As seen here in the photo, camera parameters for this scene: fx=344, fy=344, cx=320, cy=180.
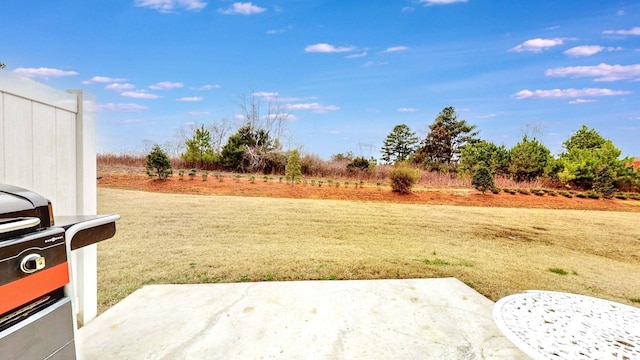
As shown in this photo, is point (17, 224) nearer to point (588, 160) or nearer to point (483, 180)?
point (483, 180)

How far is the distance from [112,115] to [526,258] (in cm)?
513

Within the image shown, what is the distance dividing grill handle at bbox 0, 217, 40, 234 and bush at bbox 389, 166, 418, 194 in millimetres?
5164

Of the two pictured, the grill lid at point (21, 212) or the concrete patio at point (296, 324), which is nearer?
the grill lid at point (21, 212)

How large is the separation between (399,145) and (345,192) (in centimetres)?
134

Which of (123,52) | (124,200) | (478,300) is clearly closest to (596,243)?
(478,300)

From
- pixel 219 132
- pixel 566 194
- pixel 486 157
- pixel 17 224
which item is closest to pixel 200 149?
pixel 219 132

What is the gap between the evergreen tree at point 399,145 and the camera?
5891 millimetres

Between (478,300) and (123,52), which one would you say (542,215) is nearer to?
(478,300)

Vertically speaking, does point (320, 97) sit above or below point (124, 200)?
above

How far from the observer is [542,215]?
5.12 m

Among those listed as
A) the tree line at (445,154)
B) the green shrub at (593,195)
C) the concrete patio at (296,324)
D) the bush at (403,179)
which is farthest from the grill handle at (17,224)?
the green shrub at (593,195)

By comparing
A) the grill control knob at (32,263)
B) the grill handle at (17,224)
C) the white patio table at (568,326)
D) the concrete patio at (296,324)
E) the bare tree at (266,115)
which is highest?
the bare tree at (266,115)

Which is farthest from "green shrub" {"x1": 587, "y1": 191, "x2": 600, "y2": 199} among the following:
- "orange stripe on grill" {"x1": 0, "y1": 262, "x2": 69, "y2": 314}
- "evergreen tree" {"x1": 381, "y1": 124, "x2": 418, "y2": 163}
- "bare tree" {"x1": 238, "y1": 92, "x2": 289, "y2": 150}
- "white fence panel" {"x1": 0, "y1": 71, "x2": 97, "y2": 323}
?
"orange stripe on grill" {"x1": 0, "y1": 262, "x2": 69, "y2": 314}

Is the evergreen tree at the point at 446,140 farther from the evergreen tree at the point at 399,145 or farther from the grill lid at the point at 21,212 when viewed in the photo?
the grill lid at the point at 21,212
